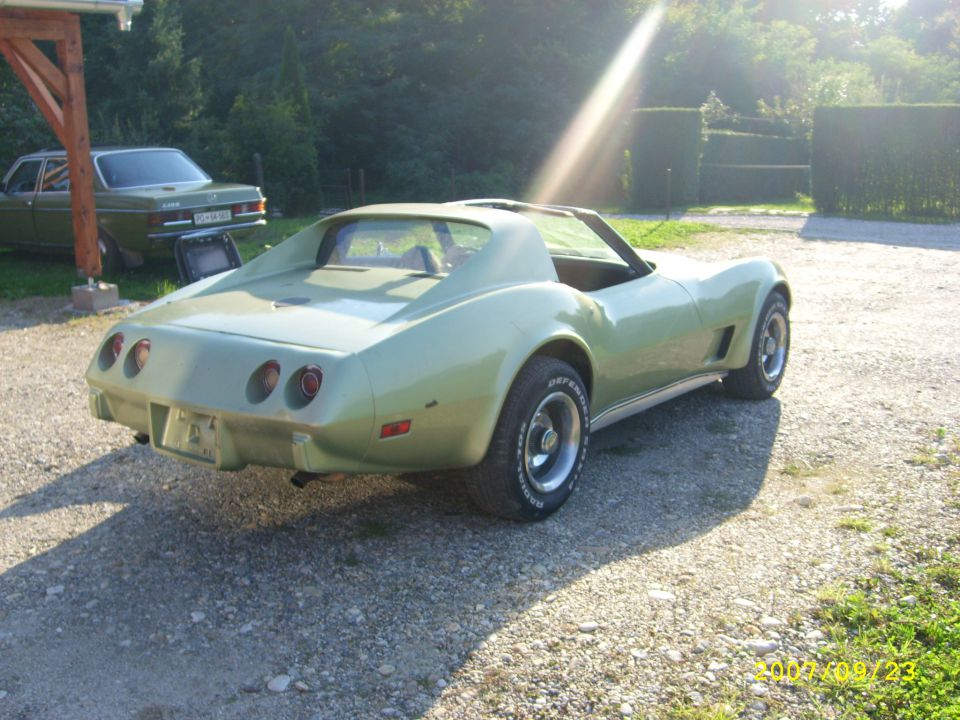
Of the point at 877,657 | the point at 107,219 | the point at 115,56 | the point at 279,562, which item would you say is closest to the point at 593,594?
the point at 877,657

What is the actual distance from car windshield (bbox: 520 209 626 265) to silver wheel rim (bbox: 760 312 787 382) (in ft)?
4.77

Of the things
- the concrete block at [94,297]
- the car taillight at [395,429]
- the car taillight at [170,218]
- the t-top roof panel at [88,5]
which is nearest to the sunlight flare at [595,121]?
the car taillight at [170,218]

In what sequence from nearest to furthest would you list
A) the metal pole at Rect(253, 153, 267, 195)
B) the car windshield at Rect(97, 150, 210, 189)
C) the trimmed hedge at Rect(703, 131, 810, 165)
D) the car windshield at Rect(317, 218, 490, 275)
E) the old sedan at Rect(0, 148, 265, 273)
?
the car windshield at Rect(317, 218, 490, 275) < the old sedan at Rect(0, 148, 265, 273) < the car windshield at Rect(97, 150, 210, 189) < the metal pole at Rect(253, 153, 267, 195) < the trimmed hedge at Rect(703, 131, 810, 165)

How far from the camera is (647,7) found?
95.7 feet

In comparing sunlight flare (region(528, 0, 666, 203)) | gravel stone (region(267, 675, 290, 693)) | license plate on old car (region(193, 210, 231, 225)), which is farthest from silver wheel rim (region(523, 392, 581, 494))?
sunlight flare (region(528, 0, 666, 203))

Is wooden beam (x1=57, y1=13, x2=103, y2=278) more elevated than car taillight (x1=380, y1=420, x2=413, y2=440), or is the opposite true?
wooden beam (x1=57, y1=13, x2=103, y2=278)

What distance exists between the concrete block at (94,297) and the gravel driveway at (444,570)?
11.4ft

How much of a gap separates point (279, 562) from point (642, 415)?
2.71m

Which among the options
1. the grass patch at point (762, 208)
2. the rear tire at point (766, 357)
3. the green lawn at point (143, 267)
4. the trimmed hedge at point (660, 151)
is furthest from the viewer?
the trimmed hedge at point (660, 151)

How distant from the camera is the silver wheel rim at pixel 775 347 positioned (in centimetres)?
629

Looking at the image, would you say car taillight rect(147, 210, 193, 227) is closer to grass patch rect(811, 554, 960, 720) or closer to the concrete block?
the concrete block

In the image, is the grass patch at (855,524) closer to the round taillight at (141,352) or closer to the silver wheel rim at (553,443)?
the silver wheel rim at (553,443)

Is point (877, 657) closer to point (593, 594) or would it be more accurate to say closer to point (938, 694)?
point (938, 694)

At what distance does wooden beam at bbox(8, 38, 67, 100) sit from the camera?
9544mm
